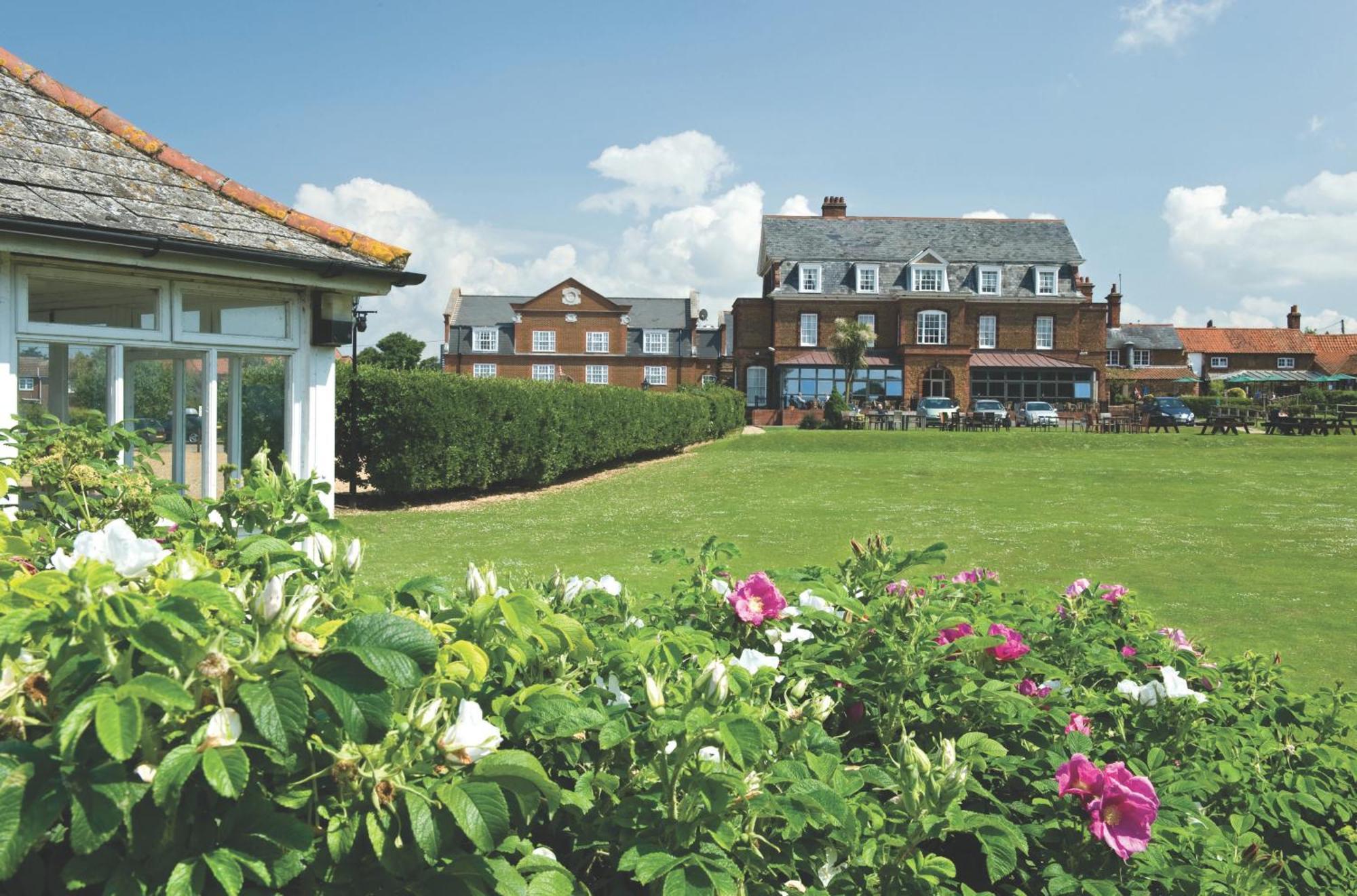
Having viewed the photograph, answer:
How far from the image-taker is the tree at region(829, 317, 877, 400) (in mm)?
50688

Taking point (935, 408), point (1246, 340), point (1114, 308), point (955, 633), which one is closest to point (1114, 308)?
point (1114, 308)

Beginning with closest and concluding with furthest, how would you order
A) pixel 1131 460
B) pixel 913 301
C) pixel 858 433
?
pixel 1131 460, pixel 858 433, pixel 913 301

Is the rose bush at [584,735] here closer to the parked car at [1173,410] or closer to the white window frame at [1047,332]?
the parked car at [1173,410]

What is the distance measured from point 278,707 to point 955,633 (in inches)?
85.5

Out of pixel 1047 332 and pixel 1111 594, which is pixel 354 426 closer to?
pixel 1111 594

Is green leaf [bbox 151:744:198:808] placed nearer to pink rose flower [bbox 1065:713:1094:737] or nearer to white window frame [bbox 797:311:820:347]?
pink rose flower [bbox 1065:713:1094:737]

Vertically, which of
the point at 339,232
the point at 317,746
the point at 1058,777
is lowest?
the point at 1058,777

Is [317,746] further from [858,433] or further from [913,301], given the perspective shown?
[913,301]

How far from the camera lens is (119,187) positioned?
24.4ft

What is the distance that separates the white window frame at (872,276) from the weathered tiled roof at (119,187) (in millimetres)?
49938

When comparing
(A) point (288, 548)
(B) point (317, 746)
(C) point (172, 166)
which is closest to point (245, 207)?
(C) point (172, 166)

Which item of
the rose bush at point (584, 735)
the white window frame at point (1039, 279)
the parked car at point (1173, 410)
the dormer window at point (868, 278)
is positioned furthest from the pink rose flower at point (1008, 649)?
the white window frame at point (1039, 279)

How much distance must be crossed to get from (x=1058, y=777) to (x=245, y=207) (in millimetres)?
7919

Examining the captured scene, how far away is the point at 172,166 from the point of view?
819 centimetres
